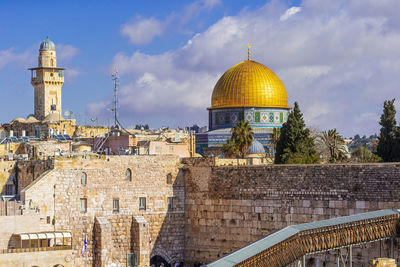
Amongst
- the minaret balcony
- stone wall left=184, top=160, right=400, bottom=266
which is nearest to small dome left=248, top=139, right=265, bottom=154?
stone wall left=184, top=160, right=400, bottom=266

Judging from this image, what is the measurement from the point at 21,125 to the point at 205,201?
97.7 ft

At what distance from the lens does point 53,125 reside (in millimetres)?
56219

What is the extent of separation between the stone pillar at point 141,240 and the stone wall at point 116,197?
0.62 feet

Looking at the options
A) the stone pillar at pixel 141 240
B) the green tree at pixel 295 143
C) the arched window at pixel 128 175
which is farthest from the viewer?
Result: the green tree at pixel 295 143

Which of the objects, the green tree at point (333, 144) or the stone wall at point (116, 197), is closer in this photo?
the stone wall at point (116, 197)

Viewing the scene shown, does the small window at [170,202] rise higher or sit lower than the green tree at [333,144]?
lower

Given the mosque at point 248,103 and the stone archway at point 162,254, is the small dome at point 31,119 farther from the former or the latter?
the stone archway at point 162,254

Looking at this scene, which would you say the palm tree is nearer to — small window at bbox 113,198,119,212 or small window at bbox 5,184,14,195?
small window at bbox 113,198,119,212

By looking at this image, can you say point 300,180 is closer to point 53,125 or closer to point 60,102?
point 53,125

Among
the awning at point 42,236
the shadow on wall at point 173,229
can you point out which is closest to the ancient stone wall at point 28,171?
the awning at point 42,236

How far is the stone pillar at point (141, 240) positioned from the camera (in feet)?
106

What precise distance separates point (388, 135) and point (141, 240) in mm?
13832

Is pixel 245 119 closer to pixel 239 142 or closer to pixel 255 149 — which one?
pixel 255 149

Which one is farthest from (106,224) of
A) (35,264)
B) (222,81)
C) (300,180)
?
(222,81)
